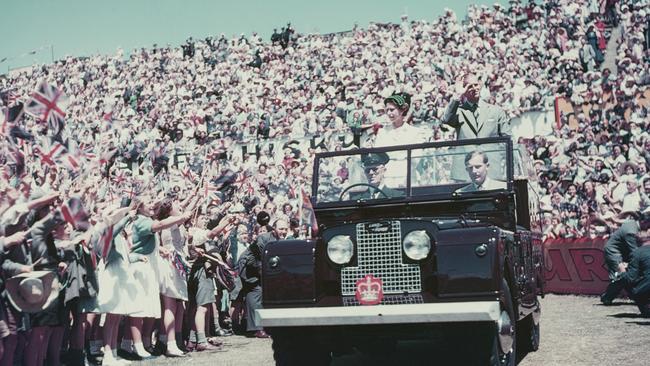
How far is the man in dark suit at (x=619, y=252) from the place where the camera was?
1391cm

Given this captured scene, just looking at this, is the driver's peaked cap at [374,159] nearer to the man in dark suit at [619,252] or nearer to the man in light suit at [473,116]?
the man in light suit at [473,116]

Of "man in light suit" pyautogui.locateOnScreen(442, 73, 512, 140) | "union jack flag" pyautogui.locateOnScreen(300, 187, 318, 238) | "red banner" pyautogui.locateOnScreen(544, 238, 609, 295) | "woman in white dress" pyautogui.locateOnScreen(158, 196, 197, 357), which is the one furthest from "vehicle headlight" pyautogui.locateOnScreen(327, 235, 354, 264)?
"red banner" pyautogui.locateOnScreen(544, 238, 609, 295)

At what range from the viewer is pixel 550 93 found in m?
23.8

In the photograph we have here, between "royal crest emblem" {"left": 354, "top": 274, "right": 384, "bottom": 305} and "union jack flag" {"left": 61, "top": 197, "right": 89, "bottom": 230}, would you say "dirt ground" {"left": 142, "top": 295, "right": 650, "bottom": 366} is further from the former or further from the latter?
"union jack flag" {"left": 61, "top": 197, "right": 89, "bottom": 230}

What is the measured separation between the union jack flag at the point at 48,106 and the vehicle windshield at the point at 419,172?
2587 millimetres

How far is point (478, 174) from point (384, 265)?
165 centimetres

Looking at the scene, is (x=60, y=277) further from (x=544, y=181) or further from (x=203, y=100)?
(x=203, y=100)

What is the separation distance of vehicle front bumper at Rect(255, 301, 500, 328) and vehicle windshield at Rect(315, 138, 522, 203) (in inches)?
67.0

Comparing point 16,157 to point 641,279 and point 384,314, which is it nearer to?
point 384,314

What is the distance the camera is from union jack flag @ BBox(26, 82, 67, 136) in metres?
8.10

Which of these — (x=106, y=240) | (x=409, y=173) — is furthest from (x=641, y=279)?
(x=106, y=240)

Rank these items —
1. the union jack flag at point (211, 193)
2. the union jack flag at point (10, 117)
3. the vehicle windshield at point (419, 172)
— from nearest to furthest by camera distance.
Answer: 1. the union jack flag at point (10, 117)
2. the vehicle windshield at point (419, 172)
3. the union jack flag at point (211, 193)

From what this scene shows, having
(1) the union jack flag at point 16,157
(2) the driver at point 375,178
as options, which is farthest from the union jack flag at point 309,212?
(1) the union jack flag at point 16,157

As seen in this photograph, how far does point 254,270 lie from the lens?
41.8 ft
